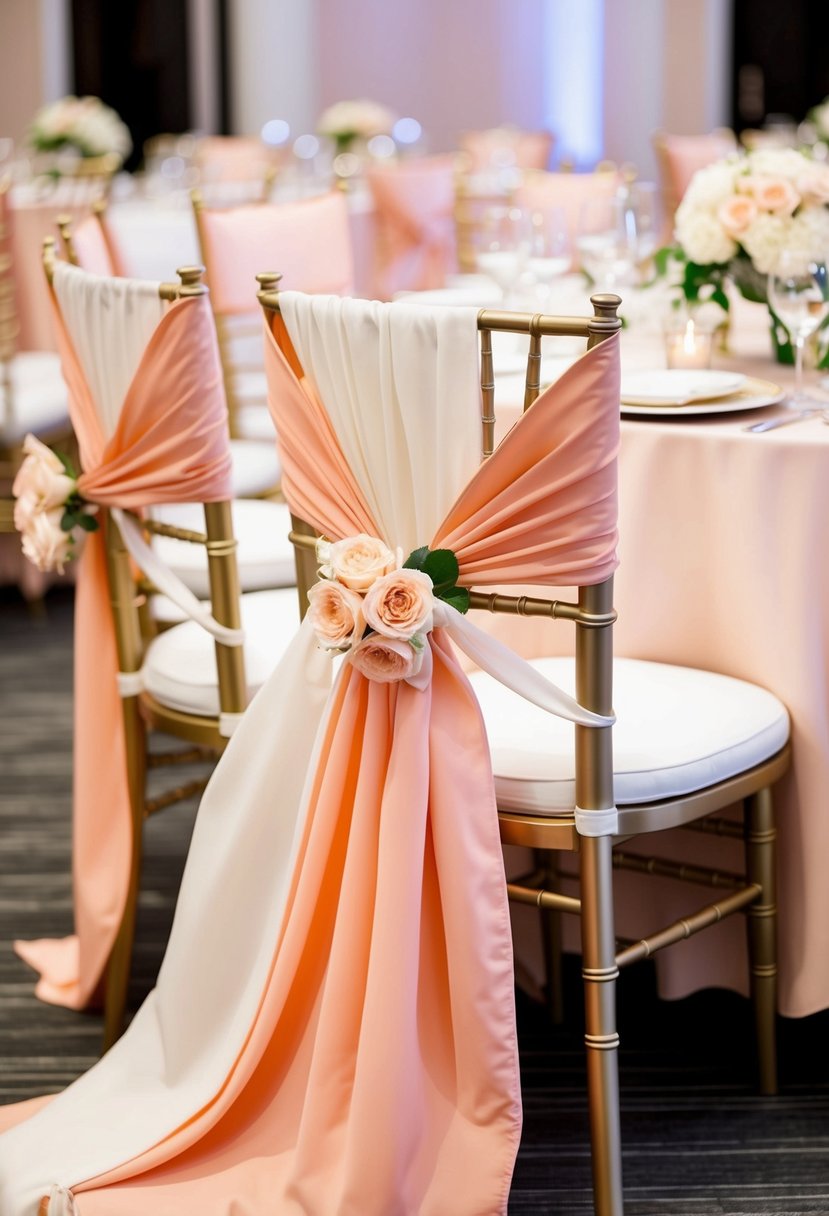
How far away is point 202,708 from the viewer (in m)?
2.28

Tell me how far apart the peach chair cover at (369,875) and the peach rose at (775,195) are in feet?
3.16

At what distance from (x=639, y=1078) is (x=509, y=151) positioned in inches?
234

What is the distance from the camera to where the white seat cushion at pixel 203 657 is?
89.7 inches

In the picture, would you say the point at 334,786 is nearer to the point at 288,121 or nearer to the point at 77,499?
the point at 77,499

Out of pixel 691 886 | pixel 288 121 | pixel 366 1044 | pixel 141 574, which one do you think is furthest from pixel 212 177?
pixel 366 1044

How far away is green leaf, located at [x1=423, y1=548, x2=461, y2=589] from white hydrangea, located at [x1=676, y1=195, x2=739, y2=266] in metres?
1.03

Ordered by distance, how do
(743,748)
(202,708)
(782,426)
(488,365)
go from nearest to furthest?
(488,365) → (743,748) → (782,426) → (202,708)

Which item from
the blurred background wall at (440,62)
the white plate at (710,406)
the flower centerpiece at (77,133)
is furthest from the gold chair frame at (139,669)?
the blurred background wall at (440,62)

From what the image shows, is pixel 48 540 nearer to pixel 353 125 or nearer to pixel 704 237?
pixel 704 237

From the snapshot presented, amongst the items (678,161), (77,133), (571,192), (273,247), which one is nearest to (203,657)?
(273,247)

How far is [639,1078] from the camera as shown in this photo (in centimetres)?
231

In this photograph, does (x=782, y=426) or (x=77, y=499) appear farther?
(x=77, y=499)

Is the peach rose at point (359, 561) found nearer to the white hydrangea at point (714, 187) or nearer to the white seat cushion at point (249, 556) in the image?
the white seat cushion at point (249, 556)

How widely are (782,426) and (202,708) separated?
90 centimetres
